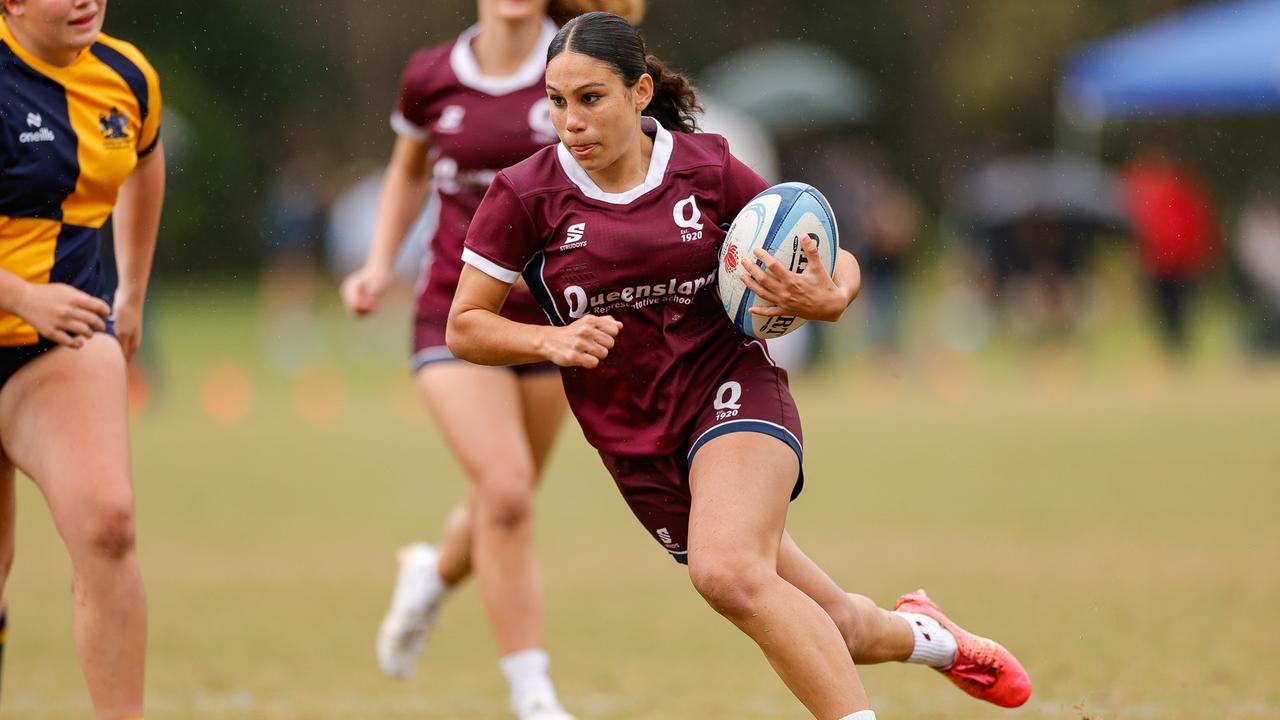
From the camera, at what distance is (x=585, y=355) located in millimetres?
4488

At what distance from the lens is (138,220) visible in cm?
560

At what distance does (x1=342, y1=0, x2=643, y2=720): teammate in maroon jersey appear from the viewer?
6.32 meters

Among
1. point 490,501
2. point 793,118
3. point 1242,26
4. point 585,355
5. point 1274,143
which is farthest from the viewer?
point 1274,143

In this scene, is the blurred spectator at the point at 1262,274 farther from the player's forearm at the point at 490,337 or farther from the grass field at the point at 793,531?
the player's forearm at the point at 490,337

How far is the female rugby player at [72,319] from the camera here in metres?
4.94

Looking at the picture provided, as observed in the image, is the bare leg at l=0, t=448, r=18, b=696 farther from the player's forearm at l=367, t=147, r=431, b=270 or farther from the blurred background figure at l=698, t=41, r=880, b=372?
the blurred background figure at l=698, t=41, r=880, b=372

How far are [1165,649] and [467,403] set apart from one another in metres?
3.18

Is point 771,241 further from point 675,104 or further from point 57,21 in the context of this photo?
point 57,21

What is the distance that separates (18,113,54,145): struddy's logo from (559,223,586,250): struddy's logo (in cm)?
154

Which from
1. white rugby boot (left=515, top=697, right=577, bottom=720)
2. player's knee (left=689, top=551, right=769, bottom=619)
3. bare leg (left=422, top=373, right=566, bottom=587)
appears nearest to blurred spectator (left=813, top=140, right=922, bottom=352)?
bare leg (left=422, top=373, right=566, bottom=587)

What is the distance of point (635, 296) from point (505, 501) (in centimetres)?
166

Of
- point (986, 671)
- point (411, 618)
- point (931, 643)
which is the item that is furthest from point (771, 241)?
point (411, 618)

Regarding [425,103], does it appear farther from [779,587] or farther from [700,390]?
[779,587]

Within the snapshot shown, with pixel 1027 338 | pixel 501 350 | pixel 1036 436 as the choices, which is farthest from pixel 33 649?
pixel 1027 338
